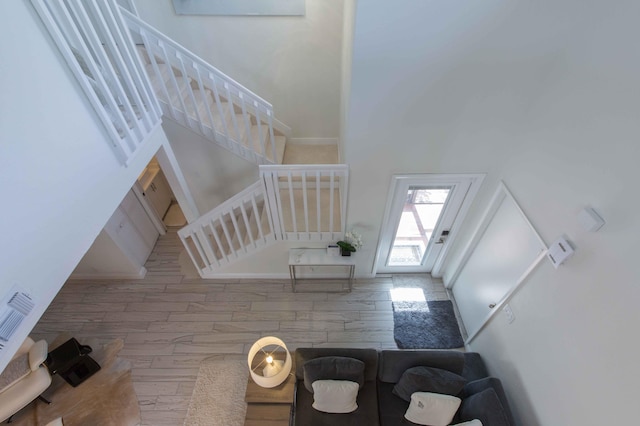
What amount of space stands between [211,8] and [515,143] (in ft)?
11.5

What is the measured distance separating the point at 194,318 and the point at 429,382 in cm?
267

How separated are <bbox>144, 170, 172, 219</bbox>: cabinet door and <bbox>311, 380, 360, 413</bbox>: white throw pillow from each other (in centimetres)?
353

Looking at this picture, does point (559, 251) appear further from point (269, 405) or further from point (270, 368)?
point (269, 405)

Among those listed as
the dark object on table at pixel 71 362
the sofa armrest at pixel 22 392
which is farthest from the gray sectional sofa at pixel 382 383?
the sofa armrest at pixel 22 392

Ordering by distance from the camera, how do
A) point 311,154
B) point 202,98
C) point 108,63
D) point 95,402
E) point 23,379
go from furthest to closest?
point 311,154, point 202,98, point 95,402, point 23,379, point 108,63

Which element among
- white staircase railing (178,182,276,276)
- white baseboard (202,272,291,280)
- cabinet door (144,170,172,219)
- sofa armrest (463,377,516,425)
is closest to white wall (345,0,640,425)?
sofa armrest (463,377,516,425)

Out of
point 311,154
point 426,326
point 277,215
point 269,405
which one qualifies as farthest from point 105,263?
point 426,326

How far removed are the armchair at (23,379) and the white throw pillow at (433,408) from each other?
336 centimetres

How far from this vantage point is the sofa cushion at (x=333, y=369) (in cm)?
258

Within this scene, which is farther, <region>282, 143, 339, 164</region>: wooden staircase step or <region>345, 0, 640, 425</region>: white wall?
<region>282, 143, 339, 164</region>: wooden staircase step

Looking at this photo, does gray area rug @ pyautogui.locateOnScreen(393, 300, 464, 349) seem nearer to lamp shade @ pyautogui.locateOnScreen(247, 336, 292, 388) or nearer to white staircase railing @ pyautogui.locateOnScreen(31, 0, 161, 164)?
lamp shade @ pyautogui.locateOnScreen(247, 336, 292, 388)

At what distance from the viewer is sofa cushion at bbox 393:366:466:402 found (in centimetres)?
248

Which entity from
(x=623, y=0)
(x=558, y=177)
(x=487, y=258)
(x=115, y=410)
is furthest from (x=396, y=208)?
(x=115, y=410)

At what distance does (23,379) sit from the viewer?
271 centimetres
